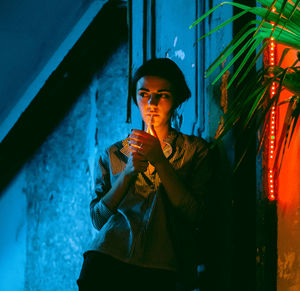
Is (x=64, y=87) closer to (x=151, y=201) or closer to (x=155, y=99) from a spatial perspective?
(x=155, y=99)

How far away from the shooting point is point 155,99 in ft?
7.00

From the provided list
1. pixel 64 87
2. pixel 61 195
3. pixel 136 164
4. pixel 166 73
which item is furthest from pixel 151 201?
pixel 64 87

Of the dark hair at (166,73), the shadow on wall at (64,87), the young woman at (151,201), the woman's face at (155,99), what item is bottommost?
the young woman at (151,201)

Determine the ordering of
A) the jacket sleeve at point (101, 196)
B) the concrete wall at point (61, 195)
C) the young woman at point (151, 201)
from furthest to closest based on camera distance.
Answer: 1. the concrete wall at point (61, 195)
2. the jacket sleeve at point (101, 196)
3. the young woman at point (151, 201)

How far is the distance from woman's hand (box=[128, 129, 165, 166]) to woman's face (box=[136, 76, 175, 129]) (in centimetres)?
17

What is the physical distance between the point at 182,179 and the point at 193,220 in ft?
0.64

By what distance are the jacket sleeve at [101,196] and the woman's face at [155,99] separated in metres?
0.30

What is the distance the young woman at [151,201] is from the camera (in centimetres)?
193

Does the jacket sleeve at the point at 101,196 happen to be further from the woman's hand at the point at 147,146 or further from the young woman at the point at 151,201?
the woman's hand at the point at 147,146

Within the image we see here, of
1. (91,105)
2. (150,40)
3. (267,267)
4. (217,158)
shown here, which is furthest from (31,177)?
(267,267)

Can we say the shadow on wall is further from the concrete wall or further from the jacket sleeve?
the jacket sleeve

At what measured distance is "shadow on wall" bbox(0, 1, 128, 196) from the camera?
347 cm

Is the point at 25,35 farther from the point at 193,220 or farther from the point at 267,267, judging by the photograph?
the point at 267,267

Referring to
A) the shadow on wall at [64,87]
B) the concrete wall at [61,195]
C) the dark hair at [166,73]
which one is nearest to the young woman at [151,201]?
the dark hair at [166,73]
